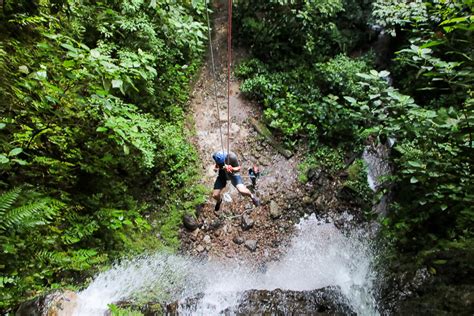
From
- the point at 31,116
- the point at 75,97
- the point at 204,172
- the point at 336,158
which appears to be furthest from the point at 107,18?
the point at 336,158

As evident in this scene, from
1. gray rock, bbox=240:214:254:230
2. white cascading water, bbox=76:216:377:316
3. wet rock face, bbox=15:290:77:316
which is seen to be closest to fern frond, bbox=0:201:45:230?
wet rock face, bbox=15:290:77:316

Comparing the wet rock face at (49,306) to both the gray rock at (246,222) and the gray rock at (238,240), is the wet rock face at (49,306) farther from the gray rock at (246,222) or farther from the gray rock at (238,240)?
the gray rock at (246,222)

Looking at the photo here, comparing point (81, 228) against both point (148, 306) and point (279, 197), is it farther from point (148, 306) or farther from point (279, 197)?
point (279, 197)

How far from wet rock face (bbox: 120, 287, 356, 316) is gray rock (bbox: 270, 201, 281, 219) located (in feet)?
7.26

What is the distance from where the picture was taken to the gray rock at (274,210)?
6.62m

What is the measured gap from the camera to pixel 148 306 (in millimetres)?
4230

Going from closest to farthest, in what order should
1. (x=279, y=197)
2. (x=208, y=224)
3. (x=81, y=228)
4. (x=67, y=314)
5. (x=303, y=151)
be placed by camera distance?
(x=67, y=314), (x=81, y=228), (x=208, y=224), (x=279, y=197), (x=303, y=151)

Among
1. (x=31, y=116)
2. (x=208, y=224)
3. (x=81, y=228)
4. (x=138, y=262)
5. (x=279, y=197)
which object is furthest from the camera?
(x=279, y=197)

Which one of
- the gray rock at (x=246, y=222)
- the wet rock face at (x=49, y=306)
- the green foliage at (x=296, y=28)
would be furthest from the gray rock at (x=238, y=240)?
the green foliage at (x=296, y=28)

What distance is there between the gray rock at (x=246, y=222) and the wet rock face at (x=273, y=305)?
1.91 m

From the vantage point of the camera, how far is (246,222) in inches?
255

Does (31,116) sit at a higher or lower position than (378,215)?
higher

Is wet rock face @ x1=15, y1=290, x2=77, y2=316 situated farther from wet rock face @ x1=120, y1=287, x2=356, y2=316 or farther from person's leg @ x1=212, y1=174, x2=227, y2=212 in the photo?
person's leg @ x1=212, y1=174, x2=227, y2=212

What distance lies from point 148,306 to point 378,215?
5040mm
